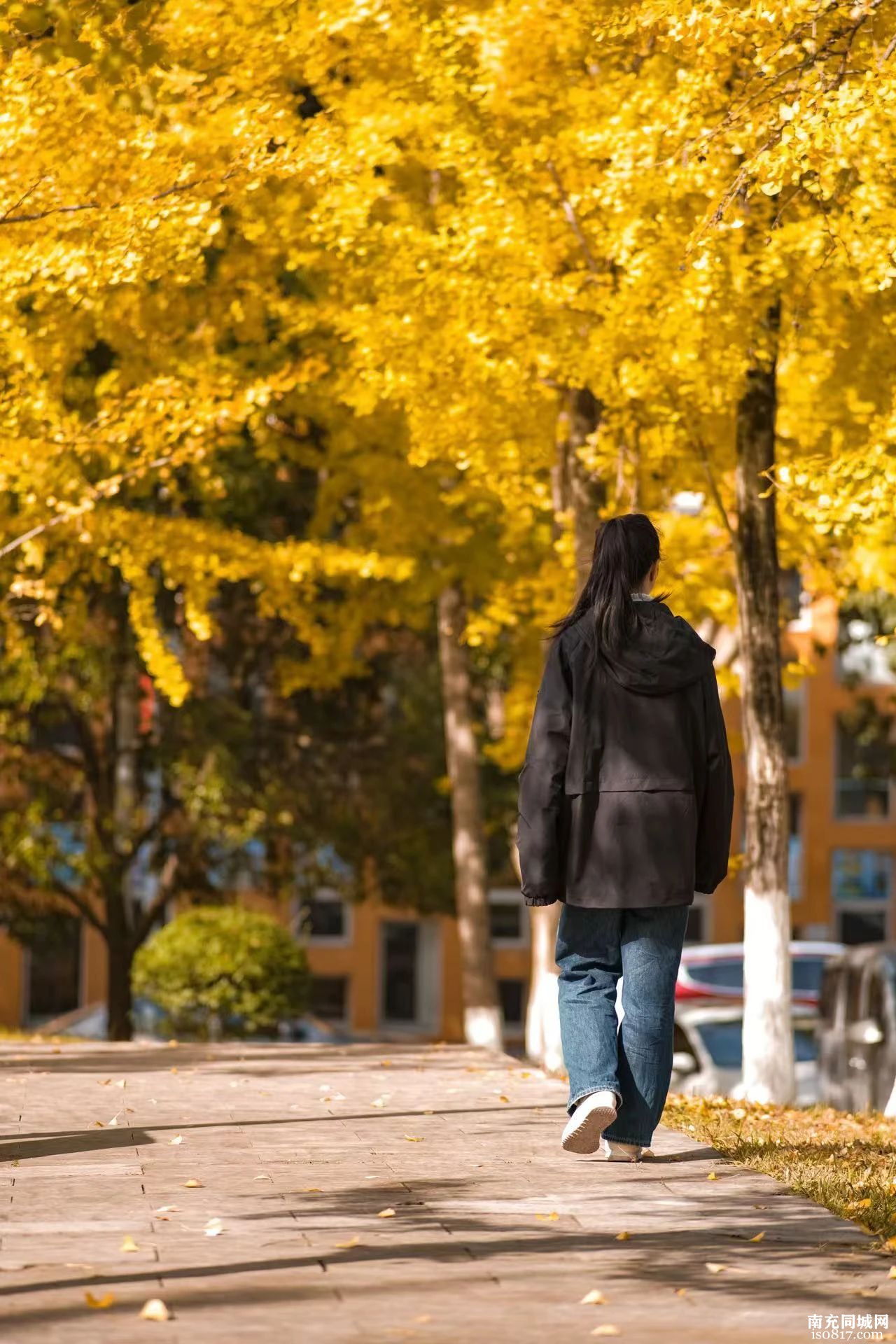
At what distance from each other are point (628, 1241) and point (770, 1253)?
364 millimetres

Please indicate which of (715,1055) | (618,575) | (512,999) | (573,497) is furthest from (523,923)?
(618,575)

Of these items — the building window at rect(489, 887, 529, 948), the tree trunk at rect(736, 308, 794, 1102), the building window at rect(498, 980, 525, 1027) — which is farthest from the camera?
the building window at rect(498, 980, 525, 1027)

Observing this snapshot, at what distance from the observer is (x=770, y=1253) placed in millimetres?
5426

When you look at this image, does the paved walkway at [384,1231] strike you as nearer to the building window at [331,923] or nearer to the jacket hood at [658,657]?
the jacket hood at [658,657]

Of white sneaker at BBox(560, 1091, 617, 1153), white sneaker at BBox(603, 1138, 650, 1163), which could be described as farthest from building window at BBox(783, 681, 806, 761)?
white sneaker at BBox(560, 1091, 617, 1153)

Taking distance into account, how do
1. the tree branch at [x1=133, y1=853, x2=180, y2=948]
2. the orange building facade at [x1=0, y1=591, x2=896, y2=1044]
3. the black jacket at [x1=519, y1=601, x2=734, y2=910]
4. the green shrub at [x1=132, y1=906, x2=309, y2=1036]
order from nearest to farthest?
1. the black jacket at [x1=519, y1=601, x2=734, y2=910]
2. the green shrub at [x1=132, y1=906, x2=309, y2=1036]
3. the tree branch at [x1=133, y1=853, x2=180, y2=948]
4. the orange building facade at [x1=0, y1=591, x2=896, y2=1044]

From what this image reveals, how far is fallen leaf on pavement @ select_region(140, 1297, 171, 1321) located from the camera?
14.9 feet

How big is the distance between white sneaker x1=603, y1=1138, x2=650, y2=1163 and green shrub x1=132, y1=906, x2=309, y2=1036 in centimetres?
1329

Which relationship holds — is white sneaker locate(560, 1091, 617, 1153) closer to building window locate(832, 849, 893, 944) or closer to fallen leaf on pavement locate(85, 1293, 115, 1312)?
fallen leaf on pavement locate(85, 1293, 115, 1312)

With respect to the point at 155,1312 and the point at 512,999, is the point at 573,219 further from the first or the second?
the point at 512,999

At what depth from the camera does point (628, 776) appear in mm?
6746

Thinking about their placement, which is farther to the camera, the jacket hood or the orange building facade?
the orange building facade

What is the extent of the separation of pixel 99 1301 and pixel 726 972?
27.8m

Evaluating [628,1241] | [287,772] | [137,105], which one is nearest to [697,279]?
[137,105]
